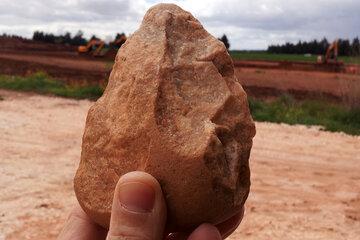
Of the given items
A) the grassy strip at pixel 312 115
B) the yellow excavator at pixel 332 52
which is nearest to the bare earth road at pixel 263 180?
the grassy strip at pixel 312 115

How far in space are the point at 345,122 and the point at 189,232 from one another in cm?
1028

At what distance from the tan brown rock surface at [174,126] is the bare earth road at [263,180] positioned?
3.10 meters

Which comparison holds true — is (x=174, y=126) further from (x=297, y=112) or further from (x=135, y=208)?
(x=297, y=112)

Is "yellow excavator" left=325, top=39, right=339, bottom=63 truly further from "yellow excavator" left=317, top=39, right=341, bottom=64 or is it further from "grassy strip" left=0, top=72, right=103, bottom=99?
"grassy strip" left=0, top=72, right=103, bottom=99

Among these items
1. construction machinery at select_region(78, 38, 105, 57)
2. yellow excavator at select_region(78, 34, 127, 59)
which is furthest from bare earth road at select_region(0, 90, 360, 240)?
construction machinery at select_region(78, 38, 105, 57)

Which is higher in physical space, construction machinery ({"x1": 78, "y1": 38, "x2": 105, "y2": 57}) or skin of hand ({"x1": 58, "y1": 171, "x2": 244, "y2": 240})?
skin of hand ({"x1": 58, "y1": 171, "x2": 244, "y2": 240})

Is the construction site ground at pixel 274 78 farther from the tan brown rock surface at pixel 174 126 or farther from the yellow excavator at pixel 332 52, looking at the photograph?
the tan brown rock surface at pixel 174 126

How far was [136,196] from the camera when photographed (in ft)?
7.87

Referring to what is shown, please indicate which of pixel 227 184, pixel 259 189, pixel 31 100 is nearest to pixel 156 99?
pixel 227 184

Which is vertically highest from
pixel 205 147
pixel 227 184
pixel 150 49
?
pixel 150 49

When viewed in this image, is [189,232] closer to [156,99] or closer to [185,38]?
[156,99]

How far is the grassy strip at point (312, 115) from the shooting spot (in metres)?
12.0

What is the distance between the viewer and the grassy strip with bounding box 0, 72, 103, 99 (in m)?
15.9

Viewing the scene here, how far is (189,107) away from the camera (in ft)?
8.63
